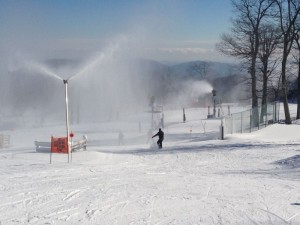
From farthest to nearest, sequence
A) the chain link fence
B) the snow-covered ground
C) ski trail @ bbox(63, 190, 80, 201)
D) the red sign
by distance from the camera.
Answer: the chain link fence
the red sign
ski trail @ bbox(63, 190, 80, 201)
the snow-covered ground

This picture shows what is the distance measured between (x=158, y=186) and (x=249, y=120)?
18.2m

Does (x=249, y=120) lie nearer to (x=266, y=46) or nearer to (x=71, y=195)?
(x=266, y=46)

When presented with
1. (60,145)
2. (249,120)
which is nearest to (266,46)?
(249,120)

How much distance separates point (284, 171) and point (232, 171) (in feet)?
6.97

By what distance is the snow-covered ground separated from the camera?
10.2 meters

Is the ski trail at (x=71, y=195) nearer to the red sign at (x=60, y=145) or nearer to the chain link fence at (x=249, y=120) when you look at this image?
the red sign at (x=60, y=145)

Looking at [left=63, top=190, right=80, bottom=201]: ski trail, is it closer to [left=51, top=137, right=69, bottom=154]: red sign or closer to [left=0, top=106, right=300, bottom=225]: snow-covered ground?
[left=0, top=106, right=300, bottom=225]: snow-covered ground

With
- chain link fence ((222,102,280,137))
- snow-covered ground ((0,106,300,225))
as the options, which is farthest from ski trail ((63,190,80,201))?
chain link fence ((222,102,280,137))

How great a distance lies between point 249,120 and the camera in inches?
1192

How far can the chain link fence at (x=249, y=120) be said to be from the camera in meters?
28.5

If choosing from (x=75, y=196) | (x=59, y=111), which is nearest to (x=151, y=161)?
(x=75, y=196)

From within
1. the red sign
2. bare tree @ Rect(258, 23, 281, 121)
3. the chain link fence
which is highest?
bare tree @ Rect(258, 23, 281, 121)

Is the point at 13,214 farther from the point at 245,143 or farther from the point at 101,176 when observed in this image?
the point at 245,143

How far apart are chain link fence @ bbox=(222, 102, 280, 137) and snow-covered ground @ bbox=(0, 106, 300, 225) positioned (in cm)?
508
